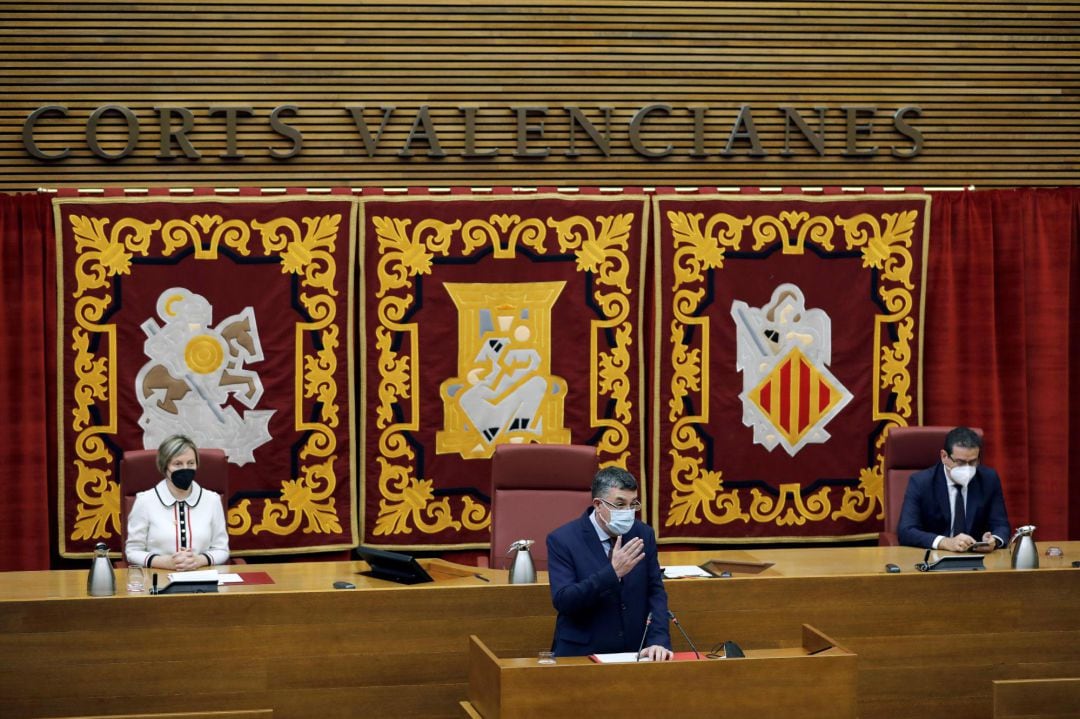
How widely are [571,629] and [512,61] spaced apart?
4021 mm

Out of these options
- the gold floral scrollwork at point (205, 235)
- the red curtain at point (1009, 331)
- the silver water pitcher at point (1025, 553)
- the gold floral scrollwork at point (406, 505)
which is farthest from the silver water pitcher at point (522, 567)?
the red curtain at point (1009, 331)

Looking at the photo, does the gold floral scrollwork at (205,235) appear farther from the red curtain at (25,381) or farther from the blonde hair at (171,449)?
the blonde hair at (171,449)

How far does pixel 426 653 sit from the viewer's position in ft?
17.0

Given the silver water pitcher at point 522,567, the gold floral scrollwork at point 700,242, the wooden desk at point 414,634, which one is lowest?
the wooden desk at point 414,634

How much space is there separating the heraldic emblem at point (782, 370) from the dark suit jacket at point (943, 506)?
1.22 metres

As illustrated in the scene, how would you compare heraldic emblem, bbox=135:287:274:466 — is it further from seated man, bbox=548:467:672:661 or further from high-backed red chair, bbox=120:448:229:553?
seated man, bbox=548:467:672:661

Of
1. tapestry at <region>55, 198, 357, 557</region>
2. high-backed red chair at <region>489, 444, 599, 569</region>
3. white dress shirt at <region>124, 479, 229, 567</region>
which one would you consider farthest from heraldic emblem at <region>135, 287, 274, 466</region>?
high-backed red chair at <region>489, 444, 599, 569</region>

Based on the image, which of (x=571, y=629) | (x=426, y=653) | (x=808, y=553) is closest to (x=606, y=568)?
(x=571, y=629)

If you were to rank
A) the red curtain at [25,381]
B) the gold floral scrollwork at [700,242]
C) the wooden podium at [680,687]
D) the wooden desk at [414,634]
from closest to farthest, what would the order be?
1. the wooden podium at [680,687]
2. the wooden desk at [414,634]
3. the red curtain at [25,381]
4. the gold floral scrollwork at [700,242]

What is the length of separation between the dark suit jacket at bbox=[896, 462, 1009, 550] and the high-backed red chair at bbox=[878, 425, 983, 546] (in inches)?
14.2

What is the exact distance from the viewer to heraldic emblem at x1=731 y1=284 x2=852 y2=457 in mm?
7637

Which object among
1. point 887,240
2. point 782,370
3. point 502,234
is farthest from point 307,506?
point 887,240

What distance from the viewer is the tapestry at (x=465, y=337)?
291 inches

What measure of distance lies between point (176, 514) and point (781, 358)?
11.6 ft
